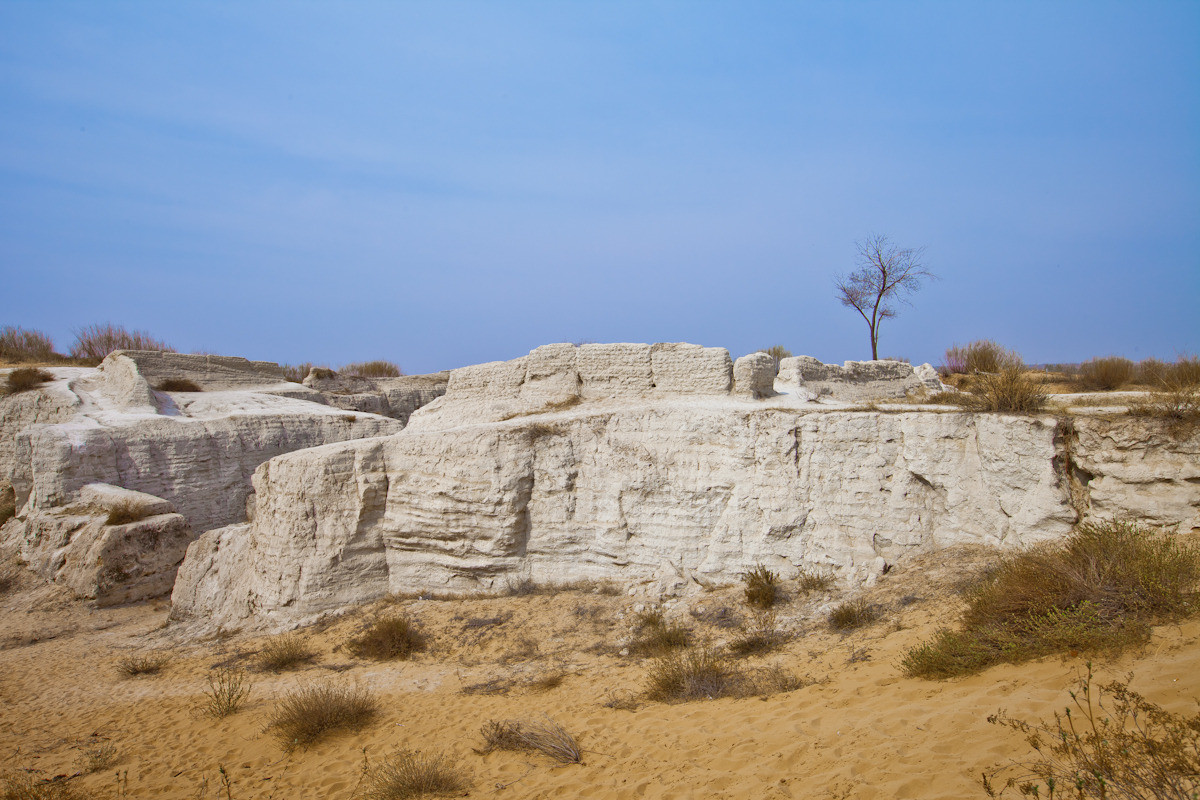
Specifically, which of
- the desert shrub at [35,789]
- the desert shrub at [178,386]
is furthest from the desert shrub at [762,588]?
the desert shrub at [178,386]

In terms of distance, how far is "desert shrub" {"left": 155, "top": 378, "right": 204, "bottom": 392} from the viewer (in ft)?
56.5

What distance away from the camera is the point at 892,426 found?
22.2 feet

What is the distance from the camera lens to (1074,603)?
4.35m

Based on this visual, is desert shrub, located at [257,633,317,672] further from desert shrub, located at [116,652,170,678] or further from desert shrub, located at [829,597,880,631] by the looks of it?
desert shrub, located at [829,597,880,631]

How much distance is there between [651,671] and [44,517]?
Answer: 45.1 feet

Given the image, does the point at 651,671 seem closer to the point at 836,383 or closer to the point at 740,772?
the point at 740,772

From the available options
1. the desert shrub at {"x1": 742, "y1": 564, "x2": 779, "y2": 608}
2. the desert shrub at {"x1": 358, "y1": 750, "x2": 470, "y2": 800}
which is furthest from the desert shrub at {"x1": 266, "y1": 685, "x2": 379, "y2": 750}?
the desert shrub at {"x1": 742, "y1": 564, "x2": 779, "y2": 608}

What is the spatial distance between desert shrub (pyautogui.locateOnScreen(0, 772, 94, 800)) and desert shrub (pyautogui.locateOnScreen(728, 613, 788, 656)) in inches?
223

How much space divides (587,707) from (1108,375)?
1235 centimetres

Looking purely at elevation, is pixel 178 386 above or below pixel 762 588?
above

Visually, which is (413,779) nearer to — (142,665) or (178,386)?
(142,665)

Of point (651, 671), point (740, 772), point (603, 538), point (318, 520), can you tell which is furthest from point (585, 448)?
point (740, 772)

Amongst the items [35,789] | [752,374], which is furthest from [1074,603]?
[35,789]

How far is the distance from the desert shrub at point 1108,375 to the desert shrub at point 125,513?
722 inches
